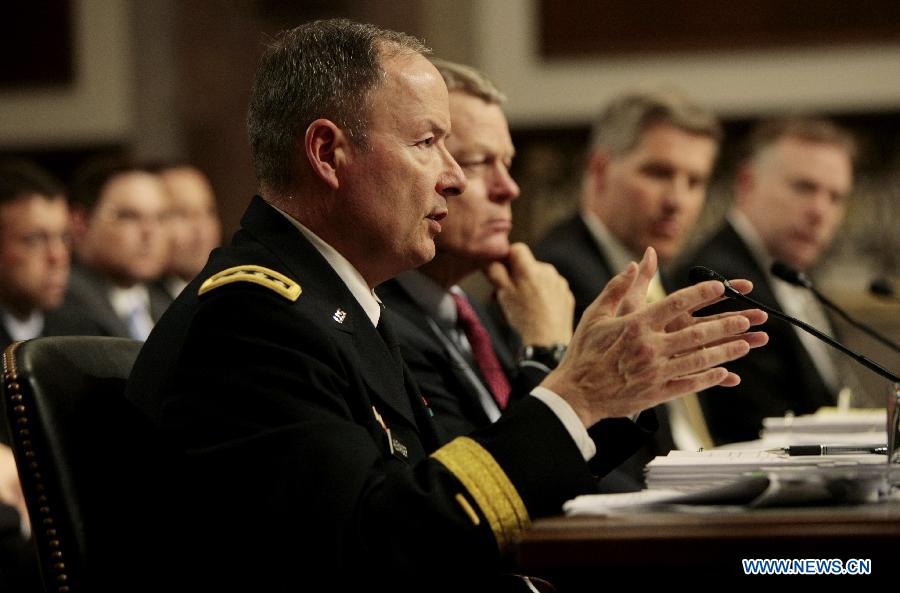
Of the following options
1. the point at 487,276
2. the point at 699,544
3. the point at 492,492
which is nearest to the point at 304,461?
the point at 492,492

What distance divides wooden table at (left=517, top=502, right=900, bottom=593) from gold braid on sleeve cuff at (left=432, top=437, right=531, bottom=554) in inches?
4.2

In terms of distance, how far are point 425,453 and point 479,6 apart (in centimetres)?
586

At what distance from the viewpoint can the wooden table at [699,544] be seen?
126 centimetres

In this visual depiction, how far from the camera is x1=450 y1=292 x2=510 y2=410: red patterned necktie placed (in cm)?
267

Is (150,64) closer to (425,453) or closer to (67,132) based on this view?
(67,132)

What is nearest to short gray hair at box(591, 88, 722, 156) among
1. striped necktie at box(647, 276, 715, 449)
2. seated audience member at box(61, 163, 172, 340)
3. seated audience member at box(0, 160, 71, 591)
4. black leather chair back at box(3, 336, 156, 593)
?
striped necktie at box(647, 276, 715, 449)

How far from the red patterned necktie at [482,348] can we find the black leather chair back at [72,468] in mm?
1022

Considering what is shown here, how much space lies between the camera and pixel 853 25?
7.24m

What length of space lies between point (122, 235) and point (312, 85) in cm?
406

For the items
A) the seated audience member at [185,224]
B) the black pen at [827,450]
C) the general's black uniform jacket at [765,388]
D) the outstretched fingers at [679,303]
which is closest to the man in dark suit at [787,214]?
the general's black uniform jacket at [765,388]

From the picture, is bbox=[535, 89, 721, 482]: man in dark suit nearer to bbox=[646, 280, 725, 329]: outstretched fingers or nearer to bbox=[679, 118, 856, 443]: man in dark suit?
bbox=[679, 118, 856, 443]: man in dark suit

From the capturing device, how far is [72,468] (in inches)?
66.9

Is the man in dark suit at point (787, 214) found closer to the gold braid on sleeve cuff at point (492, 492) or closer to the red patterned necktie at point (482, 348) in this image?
the red patterned necktie at point (482, 348)

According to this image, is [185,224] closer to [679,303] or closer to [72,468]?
[72,468]
